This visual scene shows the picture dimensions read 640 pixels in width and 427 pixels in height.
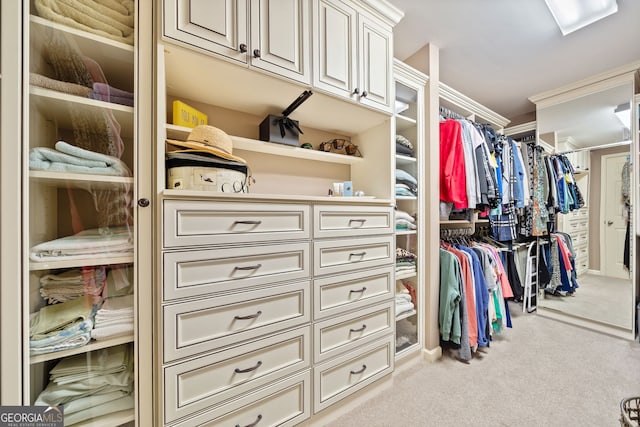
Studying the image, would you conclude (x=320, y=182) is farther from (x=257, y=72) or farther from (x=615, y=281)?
(x=615, y=281)

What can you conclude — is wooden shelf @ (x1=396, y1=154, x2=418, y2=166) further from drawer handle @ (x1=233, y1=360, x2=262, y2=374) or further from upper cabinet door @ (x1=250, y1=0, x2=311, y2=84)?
drawer handle @ (x1=233, y1=360, x2=262, y2=374)

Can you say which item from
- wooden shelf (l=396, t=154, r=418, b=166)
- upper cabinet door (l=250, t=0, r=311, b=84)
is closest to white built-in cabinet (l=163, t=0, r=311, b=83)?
upper cabinet door (l=250, t=0, r=311, b=84)

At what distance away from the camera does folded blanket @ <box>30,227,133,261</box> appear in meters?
0.75

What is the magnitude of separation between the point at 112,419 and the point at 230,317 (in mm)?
513

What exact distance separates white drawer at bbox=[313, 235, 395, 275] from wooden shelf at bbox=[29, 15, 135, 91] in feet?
3.47

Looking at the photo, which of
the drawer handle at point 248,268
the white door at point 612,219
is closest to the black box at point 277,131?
the drawer handle at point 248,268

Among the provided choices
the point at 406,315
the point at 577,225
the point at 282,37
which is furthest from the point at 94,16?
the point at 577,225

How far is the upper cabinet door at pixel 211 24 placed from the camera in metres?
0.88

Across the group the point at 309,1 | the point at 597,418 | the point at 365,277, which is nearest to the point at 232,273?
the point at 365,277

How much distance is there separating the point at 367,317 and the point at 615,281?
2749mm

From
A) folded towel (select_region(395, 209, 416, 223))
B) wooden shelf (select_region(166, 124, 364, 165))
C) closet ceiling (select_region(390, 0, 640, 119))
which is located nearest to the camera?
wooden shelf (select_region(166, 124, 364, 165))

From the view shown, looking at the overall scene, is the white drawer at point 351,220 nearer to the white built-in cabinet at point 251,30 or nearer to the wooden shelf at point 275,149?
the wooden shelf at point 275,149

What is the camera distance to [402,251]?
1782mm

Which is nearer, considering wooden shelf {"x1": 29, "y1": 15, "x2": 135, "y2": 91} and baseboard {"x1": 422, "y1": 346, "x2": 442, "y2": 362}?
wooden shelf {"x1": 29, "y1": 15, "x2": 135, "y2": 91}
